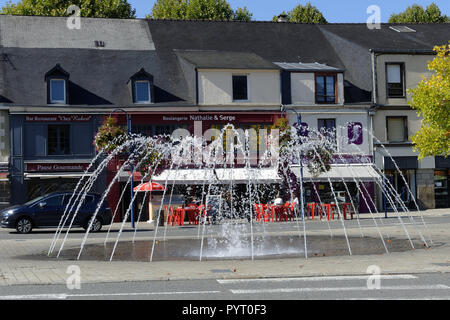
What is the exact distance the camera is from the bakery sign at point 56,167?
120 ft

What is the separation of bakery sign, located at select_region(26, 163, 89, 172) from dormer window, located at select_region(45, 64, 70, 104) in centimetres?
357

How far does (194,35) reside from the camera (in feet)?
145

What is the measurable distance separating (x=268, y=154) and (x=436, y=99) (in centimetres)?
1009

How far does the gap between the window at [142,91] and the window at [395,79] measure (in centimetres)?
1522

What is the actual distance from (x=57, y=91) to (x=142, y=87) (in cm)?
482

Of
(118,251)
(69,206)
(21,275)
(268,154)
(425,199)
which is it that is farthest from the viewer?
(425,199)

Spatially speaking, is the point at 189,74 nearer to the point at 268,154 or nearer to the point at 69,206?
the point at 268,154

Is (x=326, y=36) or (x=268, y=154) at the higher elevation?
(x=326, y=36)

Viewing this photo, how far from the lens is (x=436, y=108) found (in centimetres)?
3444

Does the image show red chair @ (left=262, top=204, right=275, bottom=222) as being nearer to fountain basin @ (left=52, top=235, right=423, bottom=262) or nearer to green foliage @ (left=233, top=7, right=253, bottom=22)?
fountain basin @ (left=52, top=235, right=423, bottom=262)

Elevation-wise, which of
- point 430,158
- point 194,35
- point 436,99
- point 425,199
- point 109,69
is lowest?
point 425,199

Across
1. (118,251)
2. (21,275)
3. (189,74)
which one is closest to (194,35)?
(189,74)

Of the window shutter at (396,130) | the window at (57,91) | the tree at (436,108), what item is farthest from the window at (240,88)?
the tree at (436,108)

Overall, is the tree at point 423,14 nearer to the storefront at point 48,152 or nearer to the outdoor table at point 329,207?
the outdoor table at point 329,207
